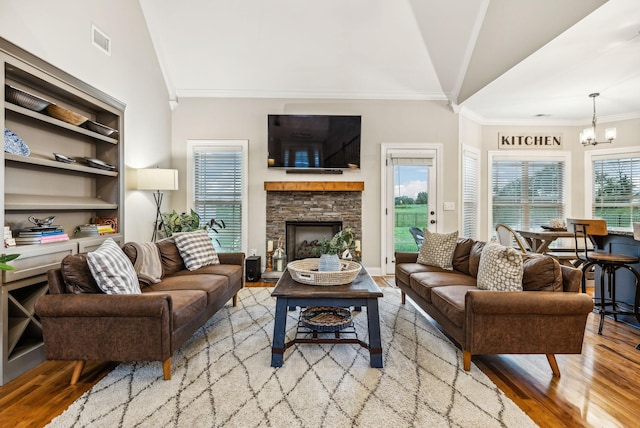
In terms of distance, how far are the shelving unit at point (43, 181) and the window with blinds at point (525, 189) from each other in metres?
5.67

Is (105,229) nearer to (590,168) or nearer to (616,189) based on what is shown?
(590,168)

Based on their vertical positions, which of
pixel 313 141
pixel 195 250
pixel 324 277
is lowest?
pixel 324 277

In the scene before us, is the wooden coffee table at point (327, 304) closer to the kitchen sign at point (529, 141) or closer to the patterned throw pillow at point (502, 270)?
the patterned throw pillow at point (502, 270)

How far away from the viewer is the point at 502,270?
2271 mm

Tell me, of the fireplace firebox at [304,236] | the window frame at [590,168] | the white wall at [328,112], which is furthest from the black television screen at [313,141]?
the window frame at [590,168]

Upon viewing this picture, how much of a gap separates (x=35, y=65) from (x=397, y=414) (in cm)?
343

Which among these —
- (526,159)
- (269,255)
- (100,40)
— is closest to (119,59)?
(100,40)

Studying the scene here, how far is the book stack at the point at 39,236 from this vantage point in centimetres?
230

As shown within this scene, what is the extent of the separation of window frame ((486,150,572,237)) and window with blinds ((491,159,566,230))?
0.04 metres

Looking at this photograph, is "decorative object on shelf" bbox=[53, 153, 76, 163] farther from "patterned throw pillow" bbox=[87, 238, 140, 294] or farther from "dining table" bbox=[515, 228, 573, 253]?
"dining table" bbox=[515, 228, 573, 253]

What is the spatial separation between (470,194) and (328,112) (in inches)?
108

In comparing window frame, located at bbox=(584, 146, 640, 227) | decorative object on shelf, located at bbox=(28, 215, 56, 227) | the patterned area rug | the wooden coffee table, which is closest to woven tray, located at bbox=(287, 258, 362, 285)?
the wooden coffee table

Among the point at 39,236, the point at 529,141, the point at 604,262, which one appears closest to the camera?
the point at 39,236

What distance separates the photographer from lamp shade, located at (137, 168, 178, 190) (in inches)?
145
